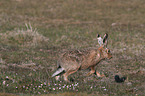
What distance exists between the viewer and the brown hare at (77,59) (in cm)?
984

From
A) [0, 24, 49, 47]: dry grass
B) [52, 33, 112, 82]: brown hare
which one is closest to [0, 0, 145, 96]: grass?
[0, 24, 49, 47]: dry grass

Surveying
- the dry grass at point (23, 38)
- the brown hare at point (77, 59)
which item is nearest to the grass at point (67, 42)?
the dry grass at point (23, 38)

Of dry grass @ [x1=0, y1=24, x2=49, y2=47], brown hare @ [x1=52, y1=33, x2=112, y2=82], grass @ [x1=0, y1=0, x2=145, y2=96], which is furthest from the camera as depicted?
dry grass @ [x1=0, y1=24, x2=49, y2=47]

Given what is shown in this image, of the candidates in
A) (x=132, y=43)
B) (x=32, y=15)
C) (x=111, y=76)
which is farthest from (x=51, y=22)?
(x=111, y=76)

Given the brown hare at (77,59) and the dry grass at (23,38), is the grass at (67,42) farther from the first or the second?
the brown hare at (77,59)

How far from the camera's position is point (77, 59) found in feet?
32.8

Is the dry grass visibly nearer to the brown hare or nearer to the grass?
the grass

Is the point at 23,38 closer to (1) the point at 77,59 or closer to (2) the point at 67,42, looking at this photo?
(2) the point at 67,42

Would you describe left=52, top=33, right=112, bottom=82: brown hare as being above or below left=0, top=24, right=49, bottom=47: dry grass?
below

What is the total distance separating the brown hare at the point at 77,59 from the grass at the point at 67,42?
0.46 meters

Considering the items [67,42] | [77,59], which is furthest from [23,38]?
[77,59]

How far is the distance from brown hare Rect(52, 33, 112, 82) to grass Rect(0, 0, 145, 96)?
46 cm

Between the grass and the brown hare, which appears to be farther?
the brown hare

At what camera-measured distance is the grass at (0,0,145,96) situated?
9212 millimetres
